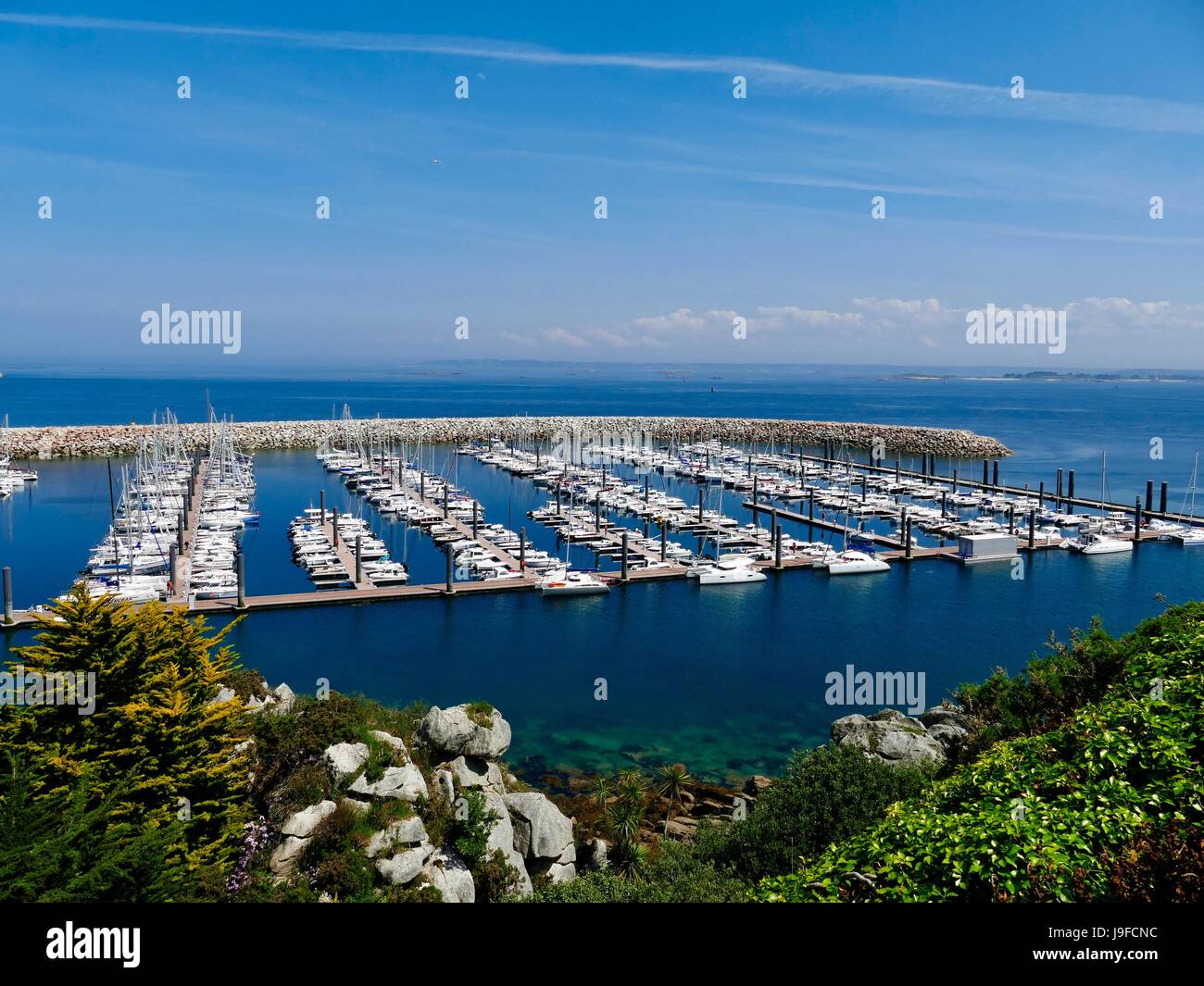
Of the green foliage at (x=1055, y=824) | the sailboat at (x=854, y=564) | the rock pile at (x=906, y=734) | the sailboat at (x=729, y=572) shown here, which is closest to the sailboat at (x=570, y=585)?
the sailboat at (x=729, y=572)

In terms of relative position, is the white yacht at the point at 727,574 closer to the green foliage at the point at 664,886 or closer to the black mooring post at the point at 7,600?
the green foliage at the point at 664,886

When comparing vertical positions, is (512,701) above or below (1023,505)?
below

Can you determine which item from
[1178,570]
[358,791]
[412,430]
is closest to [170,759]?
[358,791]

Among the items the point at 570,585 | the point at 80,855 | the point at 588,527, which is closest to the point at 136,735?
the point at 80,855

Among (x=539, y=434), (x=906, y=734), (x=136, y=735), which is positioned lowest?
(x=906, y=734)

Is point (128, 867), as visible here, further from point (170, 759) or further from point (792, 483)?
point (792, 483)

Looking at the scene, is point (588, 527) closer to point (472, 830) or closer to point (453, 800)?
point (453, 800)

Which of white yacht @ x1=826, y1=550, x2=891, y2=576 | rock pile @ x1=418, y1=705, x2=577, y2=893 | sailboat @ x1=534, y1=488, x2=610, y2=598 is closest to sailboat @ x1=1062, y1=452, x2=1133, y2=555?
white yacht @ x1=826, y1=550, x2=891, y2=576
